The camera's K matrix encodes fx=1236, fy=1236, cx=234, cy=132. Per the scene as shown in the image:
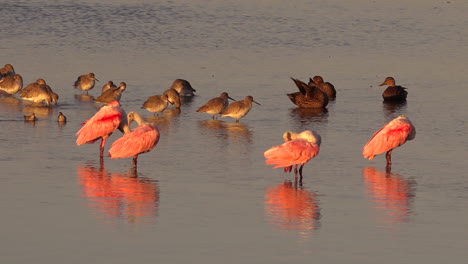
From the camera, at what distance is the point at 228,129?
24.8 meters

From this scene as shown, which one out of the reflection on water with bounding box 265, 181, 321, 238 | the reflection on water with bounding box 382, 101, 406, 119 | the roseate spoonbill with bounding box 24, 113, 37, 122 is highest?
the reflection on water with bounding box 382, 101, 406, 119

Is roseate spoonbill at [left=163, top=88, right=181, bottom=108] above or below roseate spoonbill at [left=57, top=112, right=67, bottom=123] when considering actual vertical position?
above

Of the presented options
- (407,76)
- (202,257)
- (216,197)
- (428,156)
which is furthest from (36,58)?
(202,257)

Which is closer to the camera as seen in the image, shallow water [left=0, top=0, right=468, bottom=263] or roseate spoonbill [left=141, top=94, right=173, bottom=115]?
shallow water [left=0, top=0, right=468, bottom=263]

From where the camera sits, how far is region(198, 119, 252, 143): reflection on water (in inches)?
924

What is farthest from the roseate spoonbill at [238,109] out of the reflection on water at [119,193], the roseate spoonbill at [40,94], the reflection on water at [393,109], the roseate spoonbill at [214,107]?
the reflection on water at [119,193]

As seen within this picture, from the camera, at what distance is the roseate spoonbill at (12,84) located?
29172 mm

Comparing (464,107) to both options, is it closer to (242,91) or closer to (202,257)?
(242,91)

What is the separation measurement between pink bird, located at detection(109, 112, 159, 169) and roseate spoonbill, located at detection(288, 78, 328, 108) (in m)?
9.43

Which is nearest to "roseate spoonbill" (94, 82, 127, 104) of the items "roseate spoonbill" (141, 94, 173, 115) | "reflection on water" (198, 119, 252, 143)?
"roseate spoonbill" (141, 94, 173, 115)

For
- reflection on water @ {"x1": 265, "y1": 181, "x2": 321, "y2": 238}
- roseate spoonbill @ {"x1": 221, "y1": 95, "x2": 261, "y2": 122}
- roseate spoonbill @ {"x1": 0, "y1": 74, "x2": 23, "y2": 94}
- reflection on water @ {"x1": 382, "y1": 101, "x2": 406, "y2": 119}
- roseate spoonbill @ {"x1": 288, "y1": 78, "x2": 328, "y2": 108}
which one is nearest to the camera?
reflection on water @ {"x1": 265, "y1": 181, "x2": 321, "y2": 238}

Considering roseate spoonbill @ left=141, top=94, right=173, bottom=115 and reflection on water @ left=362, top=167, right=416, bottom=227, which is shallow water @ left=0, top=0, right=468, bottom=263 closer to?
reflection on water @ left=362, top=167, right=416, bottom=227

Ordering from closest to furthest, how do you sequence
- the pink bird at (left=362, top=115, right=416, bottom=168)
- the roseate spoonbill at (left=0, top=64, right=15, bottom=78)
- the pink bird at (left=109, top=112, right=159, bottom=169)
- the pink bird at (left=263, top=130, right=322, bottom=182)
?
the pink bird at (left=263, top=130, right=322, bottom=182), the pink bird at (left=109, top=112, right=159, bottom=169), the pink bird at (left=362, top=115, right=416, bottom=168), the roseate spoonbill at (left=0, top=64, right=15, bottom=78)

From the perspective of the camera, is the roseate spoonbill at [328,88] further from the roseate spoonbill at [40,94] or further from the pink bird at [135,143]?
the pink bird at [135,143]
